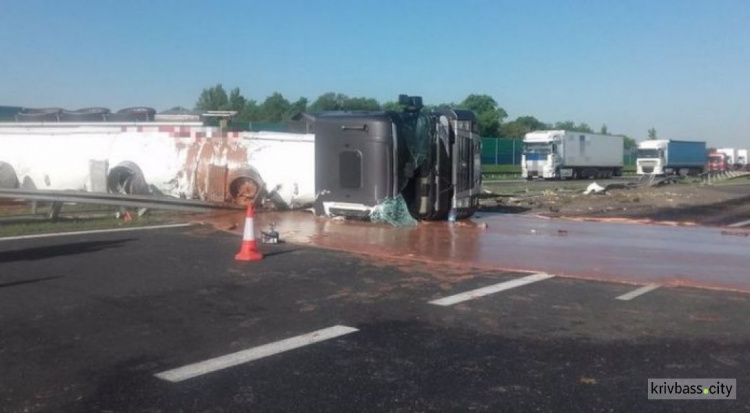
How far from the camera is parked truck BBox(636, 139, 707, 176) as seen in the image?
62.0m

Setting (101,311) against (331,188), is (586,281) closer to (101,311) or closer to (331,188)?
(101,311)

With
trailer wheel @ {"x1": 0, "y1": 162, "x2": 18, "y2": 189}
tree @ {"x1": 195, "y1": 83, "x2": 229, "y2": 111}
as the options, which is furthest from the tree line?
trailer wheel @ {"x1": 0, "y1": 162, "x2": 18, "y2": 189}

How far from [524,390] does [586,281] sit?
13.3ft

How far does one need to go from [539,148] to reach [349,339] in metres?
Result: 46.5

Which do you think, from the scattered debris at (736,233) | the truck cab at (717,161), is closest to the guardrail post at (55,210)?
the scattered debris at (736,233)

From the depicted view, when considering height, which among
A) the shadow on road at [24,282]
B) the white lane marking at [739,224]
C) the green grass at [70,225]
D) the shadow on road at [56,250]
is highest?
the green grass at [70,225]

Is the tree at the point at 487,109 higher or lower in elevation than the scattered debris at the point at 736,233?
higher

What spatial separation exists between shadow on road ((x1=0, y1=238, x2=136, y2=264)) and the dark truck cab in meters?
4.43

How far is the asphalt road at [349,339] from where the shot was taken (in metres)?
4.78

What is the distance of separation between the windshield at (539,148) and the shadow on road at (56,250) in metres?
42.3

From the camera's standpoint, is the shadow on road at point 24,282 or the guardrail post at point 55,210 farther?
the guardrail post at point 55,210

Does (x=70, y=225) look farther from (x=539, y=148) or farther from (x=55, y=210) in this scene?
(x=539, y=148)

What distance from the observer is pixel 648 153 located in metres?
62.8

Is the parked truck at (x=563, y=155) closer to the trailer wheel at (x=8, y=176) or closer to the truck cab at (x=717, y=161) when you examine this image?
the truck cab at (x=717, y=161)
